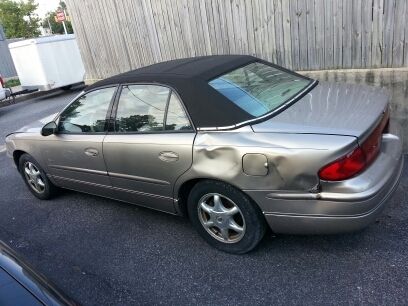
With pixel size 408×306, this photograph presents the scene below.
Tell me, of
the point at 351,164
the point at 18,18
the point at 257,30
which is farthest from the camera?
the point at 18,18

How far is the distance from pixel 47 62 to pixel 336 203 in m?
12.5

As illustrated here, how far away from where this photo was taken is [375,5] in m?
4.36

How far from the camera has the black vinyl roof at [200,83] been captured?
292 centimetres

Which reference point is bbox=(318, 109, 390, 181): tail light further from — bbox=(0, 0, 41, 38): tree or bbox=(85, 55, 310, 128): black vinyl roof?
bbox=(0, 0, 41, 38): tree

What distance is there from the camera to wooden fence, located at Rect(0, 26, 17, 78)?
19.5m

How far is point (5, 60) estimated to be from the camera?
1997 cm

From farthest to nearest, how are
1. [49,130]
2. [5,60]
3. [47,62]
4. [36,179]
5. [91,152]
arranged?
1. [5,60]
2. [47,62]
3. [36,179]
4. [49,130]
5. [91,152]

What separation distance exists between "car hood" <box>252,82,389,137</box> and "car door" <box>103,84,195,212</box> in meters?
0.68

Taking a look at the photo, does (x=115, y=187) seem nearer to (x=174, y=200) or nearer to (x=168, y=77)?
(x=174, y=200)

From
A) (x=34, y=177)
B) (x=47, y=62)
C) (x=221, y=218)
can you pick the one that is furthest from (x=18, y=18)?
(x=221, y=218)

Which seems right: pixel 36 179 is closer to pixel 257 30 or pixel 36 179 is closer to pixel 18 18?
pixel 257 30

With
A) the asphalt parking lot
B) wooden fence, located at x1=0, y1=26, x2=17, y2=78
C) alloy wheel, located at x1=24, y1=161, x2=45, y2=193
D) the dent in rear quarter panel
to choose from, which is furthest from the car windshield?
wooden fence, located at x1=0, y1=26, x2=17, y2=78

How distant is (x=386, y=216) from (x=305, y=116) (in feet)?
4.32

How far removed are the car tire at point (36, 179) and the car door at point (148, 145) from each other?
1.34 meters
